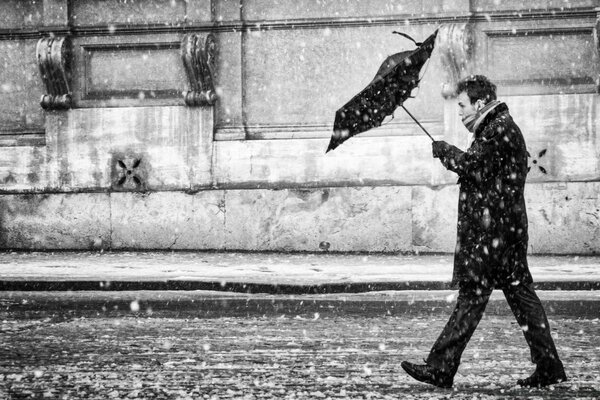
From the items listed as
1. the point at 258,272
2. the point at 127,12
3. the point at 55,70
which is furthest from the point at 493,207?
the point at 55,70

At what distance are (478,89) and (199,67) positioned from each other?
9553mm

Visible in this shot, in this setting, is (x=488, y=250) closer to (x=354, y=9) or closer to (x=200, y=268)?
(x=200, y=268)

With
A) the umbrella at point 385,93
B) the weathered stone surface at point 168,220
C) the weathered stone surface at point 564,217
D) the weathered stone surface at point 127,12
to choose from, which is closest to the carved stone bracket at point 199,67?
the weathered stone surface at point 127,12

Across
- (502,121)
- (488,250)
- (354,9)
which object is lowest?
(488,250)

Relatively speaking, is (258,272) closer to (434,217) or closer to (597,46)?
(434,217)

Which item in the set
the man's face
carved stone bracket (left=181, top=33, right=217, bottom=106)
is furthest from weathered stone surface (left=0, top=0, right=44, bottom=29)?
the man's face

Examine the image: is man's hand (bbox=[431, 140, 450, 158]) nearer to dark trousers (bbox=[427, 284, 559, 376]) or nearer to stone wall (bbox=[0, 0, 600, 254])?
dark trousers (bbox=[427, 284, 559, 376])

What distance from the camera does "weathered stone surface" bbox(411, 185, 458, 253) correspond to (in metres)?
14.6

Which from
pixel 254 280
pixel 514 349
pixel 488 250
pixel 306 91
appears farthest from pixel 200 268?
pixel 488 250

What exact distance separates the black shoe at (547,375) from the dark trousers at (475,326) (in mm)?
29

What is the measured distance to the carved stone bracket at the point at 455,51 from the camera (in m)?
14.8

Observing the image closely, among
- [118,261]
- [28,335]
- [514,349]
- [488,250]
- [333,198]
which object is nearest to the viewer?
[488,250]

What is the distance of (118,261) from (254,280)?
310 cm

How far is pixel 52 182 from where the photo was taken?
15.8 m
